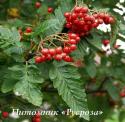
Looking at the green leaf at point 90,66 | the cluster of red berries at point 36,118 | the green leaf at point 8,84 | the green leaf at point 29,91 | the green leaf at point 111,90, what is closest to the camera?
the green leaf at point 29,91

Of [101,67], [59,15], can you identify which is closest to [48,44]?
[59,15]

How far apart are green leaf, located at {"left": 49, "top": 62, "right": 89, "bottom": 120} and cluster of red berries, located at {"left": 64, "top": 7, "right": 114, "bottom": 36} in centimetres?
24

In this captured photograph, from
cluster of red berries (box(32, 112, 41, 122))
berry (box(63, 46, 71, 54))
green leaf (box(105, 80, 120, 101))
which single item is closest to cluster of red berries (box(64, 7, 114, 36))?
berry (box(63, 46, 71, 54))

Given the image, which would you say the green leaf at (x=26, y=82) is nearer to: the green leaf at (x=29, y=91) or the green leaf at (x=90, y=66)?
the green leaf at (x=29, y=91)

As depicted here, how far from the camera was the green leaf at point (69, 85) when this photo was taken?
2080mm

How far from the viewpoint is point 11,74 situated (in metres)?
2.10

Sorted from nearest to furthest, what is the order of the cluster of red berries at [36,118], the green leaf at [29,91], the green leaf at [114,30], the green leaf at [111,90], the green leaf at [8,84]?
the green leaf at [29,91] < the green leaf at [8,84] < the green leaf at [114,30] < the cluster of red berries at [36,118] < the green leaf at [111,90]

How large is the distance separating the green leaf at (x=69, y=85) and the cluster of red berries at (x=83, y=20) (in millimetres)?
239

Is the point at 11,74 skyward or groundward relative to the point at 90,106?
skyward

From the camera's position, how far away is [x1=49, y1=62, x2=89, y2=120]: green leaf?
2.08 m

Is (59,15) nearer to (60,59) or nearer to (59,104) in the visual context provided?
(60,59)

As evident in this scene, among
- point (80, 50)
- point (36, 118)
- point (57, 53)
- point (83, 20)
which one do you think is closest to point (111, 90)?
point (36, 118)

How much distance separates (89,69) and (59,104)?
1.14ft

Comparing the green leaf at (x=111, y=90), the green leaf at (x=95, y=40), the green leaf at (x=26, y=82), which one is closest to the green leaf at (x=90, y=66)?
the green leaf at (x=95, y=40)
